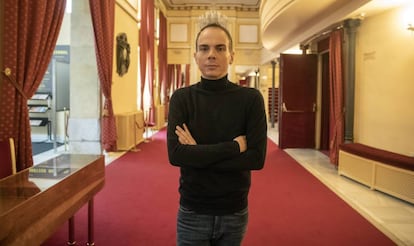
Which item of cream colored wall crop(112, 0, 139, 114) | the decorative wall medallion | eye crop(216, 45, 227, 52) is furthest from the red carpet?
the decorative wall medallion

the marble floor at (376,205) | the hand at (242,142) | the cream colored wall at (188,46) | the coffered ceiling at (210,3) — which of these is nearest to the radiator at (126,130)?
the marble floor at (376,205)

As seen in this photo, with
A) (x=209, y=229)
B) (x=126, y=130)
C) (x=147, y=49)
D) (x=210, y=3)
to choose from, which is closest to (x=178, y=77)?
(x=210, y=3)

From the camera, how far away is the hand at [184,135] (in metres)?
1.35

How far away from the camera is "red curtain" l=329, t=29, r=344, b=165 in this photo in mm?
6147

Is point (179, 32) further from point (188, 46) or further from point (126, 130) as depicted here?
point (126, 130)

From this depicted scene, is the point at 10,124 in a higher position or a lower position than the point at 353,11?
lower

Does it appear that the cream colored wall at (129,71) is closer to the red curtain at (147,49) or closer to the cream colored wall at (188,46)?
the red curtain at (147,49)

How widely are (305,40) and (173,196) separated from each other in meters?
5.24

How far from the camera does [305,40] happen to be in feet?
26.5

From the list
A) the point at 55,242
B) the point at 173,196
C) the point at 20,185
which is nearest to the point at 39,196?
the point at 20,185

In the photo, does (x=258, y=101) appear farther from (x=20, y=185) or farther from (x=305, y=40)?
(x=305, y=40)

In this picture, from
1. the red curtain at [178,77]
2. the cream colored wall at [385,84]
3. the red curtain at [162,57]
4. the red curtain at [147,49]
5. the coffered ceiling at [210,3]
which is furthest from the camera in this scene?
the red curtain at [178,77]

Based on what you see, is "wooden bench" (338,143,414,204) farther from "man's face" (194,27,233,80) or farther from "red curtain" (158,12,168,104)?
"red curtain" (158,12,168,104)

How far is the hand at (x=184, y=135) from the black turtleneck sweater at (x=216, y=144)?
0.02 meters
